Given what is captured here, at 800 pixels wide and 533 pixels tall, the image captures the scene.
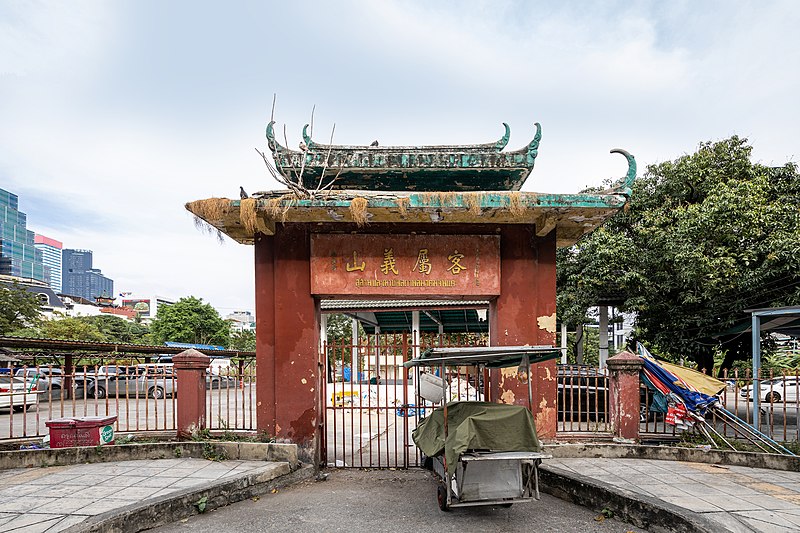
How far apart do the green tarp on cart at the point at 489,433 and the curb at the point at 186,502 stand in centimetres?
234

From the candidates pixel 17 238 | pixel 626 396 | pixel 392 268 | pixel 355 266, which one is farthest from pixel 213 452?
pixel 17 238

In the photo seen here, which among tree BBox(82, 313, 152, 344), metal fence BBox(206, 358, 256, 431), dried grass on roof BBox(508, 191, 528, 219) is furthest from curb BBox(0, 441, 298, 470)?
tree BBox(82, 313, 152, 344)

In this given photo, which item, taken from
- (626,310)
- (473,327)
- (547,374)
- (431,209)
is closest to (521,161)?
(431,209)

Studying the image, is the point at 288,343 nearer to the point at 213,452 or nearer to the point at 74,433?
the point at 213,452

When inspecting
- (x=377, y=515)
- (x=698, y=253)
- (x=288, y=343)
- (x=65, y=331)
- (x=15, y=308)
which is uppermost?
(x=698, y=253)

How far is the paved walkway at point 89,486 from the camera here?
17.2ft

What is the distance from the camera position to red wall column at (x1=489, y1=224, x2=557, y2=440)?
26.6ft

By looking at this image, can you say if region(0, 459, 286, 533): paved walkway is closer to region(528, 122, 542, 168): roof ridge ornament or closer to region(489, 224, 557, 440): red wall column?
region(489, 224, 557, 440): red wall column

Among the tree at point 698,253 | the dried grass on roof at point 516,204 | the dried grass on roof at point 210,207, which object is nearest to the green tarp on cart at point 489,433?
the dried grass on roof at point 516,204

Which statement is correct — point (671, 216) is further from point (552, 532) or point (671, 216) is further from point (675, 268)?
point (552, 532)

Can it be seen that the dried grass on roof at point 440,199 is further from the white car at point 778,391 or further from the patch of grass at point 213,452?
the white car at point 778,391

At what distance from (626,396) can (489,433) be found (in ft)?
11.5

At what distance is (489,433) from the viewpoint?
575cm

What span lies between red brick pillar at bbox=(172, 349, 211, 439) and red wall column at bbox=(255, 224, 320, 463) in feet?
3.22
